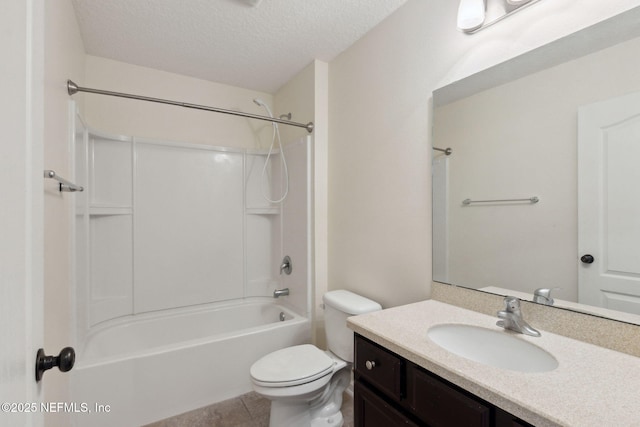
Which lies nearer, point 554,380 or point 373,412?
point 554,380

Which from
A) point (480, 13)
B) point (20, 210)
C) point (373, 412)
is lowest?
point (373, 412)

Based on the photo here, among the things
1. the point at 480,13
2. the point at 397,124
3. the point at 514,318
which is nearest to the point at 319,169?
the point at 397,124

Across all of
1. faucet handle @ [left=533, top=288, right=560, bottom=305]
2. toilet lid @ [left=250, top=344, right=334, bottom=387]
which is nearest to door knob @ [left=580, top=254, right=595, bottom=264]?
faucet handle @ [left=533, top=288, right=560, bottom=305]

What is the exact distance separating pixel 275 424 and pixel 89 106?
100 inches

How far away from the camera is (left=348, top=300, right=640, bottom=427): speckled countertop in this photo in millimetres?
642

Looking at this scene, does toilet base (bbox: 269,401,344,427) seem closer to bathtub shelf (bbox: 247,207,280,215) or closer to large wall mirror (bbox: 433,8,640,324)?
large wall mirror (bbox: 433,8,640,324)

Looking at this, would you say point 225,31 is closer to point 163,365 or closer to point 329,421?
point 163,365

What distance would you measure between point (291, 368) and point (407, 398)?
771mm

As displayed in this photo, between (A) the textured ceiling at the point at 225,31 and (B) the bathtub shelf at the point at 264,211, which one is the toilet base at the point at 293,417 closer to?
(B) the bathtub shelf at the point at 264,211

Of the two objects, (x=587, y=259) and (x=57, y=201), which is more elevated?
(x=57, y=201)

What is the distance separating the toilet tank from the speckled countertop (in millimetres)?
580

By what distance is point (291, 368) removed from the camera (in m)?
1.57

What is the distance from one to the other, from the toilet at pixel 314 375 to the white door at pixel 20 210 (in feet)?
3.46

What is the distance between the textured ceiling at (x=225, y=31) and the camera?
168 cm
